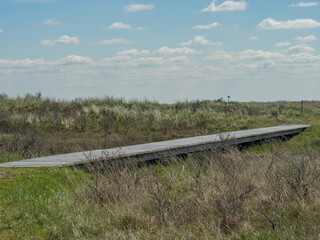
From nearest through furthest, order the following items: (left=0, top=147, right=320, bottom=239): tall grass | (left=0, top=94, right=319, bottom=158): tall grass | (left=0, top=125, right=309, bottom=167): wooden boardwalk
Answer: (left=0, top=147, right=320, bottom=239): tall grass
(left=0, top=125, right=309, bottom=167): wooden boardwalk
(left=0, top=94, right=319, bottom=158): tall grass

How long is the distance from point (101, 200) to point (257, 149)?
10.4m

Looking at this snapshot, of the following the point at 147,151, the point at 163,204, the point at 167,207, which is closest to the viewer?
the point at 167,207

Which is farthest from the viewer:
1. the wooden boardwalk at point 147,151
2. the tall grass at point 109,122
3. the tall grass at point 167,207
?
the tall grass at point 109,122

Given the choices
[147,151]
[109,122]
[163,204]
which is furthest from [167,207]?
[109,122]

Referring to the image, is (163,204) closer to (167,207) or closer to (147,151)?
(167,207)

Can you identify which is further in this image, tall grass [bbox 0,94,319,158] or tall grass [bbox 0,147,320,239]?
tall grass [bbox 0,94,319,158]

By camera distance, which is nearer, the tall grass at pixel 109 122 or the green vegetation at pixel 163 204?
the green vegetation at pixel 163 204

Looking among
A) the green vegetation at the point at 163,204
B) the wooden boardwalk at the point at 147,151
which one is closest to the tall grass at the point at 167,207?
the green vegetation at the point at 163,204

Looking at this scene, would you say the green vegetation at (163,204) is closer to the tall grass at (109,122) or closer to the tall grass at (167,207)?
the tall grass at (167,207)

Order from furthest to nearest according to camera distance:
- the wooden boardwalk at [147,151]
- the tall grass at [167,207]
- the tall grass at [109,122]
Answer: the tall grass at [109,122] → the wooden boardwalk at [147,151] → the tall grass at [167,207]

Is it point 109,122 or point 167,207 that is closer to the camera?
point 167,207

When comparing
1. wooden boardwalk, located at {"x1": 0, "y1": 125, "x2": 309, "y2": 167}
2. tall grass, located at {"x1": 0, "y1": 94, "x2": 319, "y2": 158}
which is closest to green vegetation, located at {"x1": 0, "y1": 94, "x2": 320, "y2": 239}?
wooden boardwalk, located at {"x1": 0, "y1": 125, "x2": 309, "y2": 167}

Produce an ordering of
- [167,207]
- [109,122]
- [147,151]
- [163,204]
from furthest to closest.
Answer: [109,122] < [147,151] < [163,204] < [167,207]

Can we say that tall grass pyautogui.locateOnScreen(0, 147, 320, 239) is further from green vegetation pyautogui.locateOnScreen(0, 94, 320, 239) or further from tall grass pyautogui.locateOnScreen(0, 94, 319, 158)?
tall grass pyautogui.locateOnScreen(0, 94, 319, 158)
